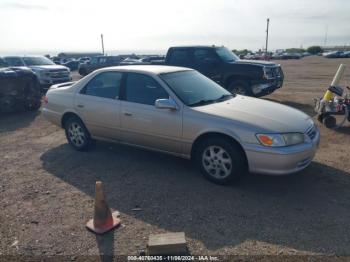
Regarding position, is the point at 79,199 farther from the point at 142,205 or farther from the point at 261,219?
the point at 261,219

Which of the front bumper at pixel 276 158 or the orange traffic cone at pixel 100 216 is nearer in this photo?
the orange traffic cone at pixel 100 216

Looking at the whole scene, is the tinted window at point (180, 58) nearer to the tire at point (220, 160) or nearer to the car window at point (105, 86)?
the car window at point (105, 86)

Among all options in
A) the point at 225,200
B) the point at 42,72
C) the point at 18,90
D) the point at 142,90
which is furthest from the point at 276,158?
the point at 42,72

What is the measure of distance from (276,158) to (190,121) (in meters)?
1.29

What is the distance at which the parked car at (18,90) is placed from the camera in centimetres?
1019

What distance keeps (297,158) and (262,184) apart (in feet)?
2.33

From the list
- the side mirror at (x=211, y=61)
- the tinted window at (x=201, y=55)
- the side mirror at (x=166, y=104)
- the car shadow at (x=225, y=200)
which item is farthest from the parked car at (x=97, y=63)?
the side mirror at (x=166, y=104)

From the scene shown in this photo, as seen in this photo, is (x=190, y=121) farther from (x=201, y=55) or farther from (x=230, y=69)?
Result: (x=201, y=55)

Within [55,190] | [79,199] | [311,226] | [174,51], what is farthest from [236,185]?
[174,51]

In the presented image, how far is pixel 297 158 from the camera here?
4.27m

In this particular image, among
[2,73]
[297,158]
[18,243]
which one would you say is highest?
[2,73]

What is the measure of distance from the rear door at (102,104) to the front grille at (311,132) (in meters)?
2.97

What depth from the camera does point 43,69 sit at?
618 inches

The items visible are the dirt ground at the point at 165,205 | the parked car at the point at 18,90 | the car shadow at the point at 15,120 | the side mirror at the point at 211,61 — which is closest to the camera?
the dirt ground at the point at 165,205
